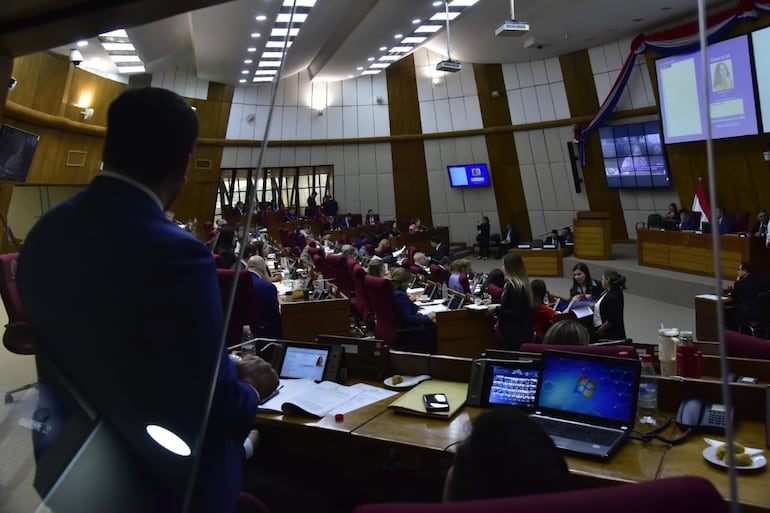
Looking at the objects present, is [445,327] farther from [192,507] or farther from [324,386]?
[192,507]

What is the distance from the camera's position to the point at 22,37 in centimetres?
114

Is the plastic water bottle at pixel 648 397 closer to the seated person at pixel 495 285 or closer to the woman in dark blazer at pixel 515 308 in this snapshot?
the woman in dark blazer at pixel 515 308

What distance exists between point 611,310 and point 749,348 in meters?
2.44

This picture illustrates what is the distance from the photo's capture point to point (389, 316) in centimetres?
501

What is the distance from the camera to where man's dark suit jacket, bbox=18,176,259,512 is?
0.84 meters

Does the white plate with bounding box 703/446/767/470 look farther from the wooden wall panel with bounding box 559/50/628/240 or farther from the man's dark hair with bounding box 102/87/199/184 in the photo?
the wooden wall panel with bounding box 559/50/628/240

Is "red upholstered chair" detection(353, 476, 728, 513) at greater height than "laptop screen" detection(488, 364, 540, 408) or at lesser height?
greater

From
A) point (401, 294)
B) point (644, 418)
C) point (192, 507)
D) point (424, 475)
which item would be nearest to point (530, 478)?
point (192, 507)

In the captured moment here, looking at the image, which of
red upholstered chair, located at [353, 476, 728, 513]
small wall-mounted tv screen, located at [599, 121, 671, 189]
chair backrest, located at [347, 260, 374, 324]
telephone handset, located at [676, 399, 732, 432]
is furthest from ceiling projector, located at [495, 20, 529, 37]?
red upholstered chair, located at [353, 476, 728, 513]

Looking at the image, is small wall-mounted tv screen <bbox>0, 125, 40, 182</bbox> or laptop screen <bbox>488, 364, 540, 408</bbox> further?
small wall-mounted tv screen <bbox>0, 125, 40, 182</bbox>

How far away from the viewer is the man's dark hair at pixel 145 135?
0.93m

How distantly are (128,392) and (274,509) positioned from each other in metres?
1.65

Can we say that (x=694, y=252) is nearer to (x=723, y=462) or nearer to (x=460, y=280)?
(x=460, y=280)

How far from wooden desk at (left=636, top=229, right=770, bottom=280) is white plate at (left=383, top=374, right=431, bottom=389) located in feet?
20.2
